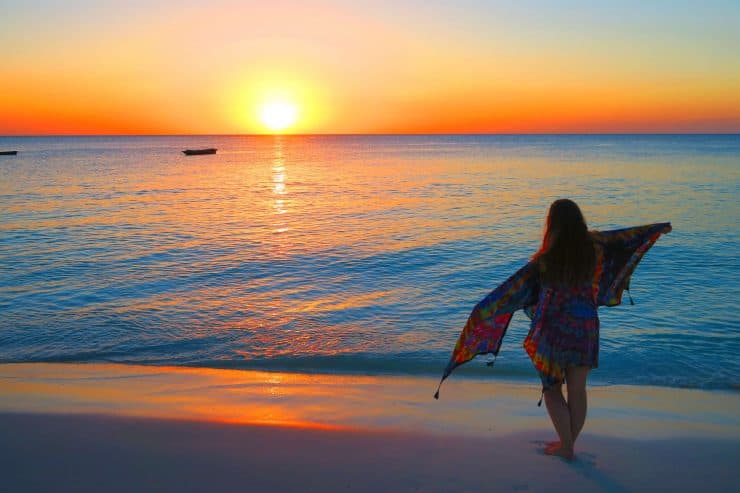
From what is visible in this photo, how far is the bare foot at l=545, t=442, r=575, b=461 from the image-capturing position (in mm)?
5055

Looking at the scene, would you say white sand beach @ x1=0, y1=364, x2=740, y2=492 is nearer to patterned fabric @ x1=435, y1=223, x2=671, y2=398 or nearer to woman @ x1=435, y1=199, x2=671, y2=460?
woman @ x1=435, y1=199, x2=671, y2=460

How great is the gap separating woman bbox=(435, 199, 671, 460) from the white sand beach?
66cm

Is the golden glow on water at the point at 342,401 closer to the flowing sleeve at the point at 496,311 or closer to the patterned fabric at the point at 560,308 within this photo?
the flowing sleeve at the point at 496,311

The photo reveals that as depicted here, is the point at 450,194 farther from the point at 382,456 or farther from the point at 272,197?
the point at 382,456

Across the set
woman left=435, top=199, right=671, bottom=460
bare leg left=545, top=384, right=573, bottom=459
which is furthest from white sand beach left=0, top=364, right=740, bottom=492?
woman left=435, top=199, right=671, bottom=460

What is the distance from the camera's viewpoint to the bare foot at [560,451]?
16.6 ft

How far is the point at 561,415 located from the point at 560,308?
3.12ft

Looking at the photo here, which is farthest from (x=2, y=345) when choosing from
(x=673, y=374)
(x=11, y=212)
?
(x=11, y=212)

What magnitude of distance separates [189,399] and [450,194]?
100ft

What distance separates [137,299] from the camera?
488 inches

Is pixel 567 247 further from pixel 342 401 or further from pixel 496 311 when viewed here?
pixel 342 401

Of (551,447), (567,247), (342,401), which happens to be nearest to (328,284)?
(342,401)

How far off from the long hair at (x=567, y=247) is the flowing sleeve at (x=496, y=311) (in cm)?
18

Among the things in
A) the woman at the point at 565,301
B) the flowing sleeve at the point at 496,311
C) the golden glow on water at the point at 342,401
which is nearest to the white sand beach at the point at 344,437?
the golden glow on water at the point at 342,401
